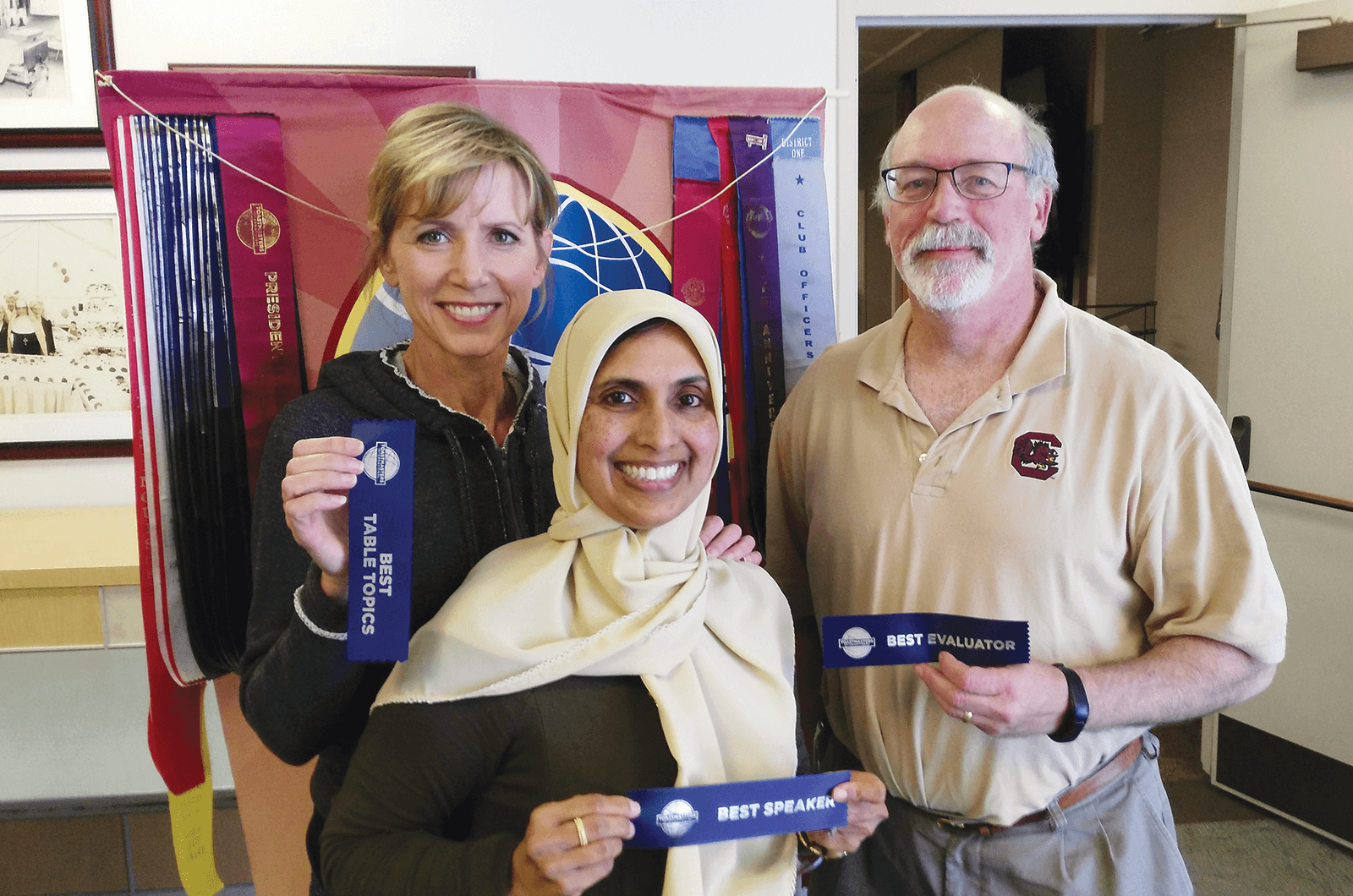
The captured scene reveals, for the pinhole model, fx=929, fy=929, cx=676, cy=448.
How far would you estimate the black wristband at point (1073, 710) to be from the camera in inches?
56.5

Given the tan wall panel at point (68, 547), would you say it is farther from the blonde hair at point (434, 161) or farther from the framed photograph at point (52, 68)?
the blonde hair at point (434, 161)

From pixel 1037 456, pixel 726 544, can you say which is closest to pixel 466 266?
pixel 726 544

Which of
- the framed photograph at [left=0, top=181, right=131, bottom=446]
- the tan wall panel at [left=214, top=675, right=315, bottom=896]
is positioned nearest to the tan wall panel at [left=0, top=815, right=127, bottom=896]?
the framed photograph at [left=0, top=181, right=131, bottom=446]

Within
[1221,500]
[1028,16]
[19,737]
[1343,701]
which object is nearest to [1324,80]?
[1028,16]

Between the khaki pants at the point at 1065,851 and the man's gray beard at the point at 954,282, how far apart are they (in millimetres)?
862

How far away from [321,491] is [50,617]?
71.3 inches

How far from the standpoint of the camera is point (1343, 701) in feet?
10.1

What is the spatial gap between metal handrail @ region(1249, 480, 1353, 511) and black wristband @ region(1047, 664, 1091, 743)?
2.15 meters

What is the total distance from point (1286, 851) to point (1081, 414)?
2.49 m

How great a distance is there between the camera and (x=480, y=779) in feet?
3.70

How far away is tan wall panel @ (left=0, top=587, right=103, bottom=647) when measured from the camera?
7.95 ft

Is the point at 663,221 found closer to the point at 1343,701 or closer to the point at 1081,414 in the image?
the point at 1081,414

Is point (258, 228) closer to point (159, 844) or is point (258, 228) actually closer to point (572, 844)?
point (572, 844)

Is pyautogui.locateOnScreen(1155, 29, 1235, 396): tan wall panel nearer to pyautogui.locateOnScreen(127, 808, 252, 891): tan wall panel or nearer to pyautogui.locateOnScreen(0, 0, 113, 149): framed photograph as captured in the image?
pyautogui.locateOnScreen(0, 0, 113, 149): framed photograph
